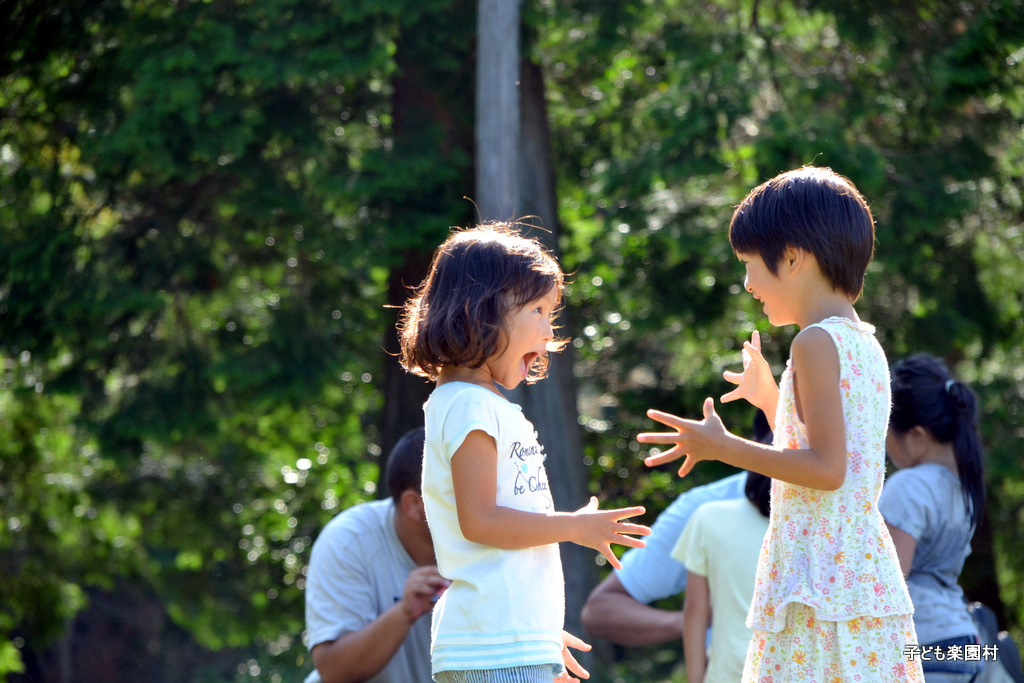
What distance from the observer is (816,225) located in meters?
1.83

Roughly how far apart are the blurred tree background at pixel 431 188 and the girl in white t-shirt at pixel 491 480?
135 inches

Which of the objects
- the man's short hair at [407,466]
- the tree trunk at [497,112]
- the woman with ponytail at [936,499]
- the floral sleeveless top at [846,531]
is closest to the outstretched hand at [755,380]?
the floral sleeveless top at [846,531]

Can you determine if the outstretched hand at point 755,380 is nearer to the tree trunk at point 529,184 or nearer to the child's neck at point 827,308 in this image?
the child's neck at point 827,308

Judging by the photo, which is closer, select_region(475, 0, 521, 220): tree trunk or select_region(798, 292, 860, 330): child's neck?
select_region(798, 292, 860, 330): child's neck

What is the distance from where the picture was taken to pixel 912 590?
8.76 ft

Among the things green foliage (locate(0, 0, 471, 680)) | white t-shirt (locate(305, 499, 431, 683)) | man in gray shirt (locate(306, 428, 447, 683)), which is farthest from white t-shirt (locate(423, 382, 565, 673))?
green foliage (locate(0, 0, 471, 680))

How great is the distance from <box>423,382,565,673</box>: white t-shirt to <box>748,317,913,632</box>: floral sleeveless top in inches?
16.9

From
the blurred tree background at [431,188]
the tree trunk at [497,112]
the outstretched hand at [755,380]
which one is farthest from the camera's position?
the blurred tree background at [431,188]

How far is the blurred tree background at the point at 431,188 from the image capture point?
5.23 m

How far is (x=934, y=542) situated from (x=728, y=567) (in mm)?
602

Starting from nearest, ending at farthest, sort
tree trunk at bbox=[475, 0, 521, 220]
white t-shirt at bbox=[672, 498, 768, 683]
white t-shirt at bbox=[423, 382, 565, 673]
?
1. white t-shirt at bbox=[423, 382, 565, 673]
2. white t-shirt at bbox=[672, 498, 768, 683]
3. tree trunk at bbox=[475, 0, 521, 220]

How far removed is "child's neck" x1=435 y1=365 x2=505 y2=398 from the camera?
1799mm

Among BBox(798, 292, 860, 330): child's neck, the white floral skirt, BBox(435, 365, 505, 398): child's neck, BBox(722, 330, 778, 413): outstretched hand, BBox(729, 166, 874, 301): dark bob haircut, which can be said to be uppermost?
BBox(729, 166, 874, 301): dark bob haircut

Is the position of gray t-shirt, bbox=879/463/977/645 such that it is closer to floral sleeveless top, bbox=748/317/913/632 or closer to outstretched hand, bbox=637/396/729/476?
floral sleeveless top, bbox=748/317/913/632
